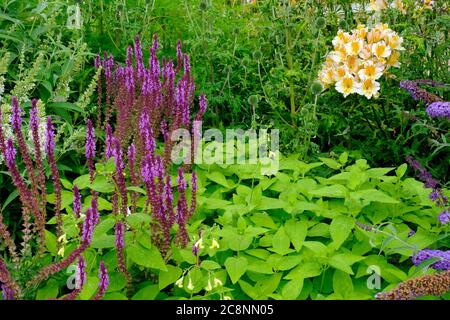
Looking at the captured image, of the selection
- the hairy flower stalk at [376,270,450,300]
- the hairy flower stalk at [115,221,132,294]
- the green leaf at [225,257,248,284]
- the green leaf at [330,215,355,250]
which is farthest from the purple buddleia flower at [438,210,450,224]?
the hairy flower stalk at [115,221,132,294]

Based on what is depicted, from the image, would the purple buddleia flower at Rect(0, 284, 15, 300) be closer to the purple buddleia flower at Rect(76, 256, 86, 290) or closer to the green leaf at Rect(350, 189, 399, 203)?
the purple buddleia flower at Rect(76, 256, 86, 290)

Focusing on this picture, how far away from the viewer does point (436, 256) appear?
225cm

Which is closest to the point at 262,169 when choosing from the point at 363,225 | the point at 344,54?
the point at 363,225

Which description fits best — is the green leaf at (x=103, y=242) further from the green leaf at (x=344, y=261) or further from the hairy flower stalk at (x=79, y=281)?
the green leaf at (x=344, y=261)

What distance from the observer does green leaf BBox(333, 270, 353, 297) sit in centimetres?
237

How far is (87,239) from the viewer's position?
2.15 metres

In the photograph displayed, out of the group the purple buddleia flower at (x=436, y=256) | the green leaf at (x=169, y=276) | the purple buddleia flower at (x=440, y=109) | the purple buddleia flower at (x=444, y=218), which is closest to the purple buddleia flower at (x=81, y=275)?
the green leaf at (x=169, y=276)

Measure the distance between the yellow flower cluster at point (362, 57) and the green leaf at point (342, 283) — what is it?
1.27 m

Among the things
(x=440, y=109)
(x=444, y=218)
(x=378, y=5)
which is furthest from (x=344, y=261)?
(x=378, y=5)

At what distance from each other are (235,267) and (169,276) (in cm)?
22

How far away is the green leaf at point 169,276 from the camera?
7.59ft

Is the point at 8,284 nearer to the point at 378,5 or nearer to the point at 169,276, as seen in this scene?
the point at 169,276
